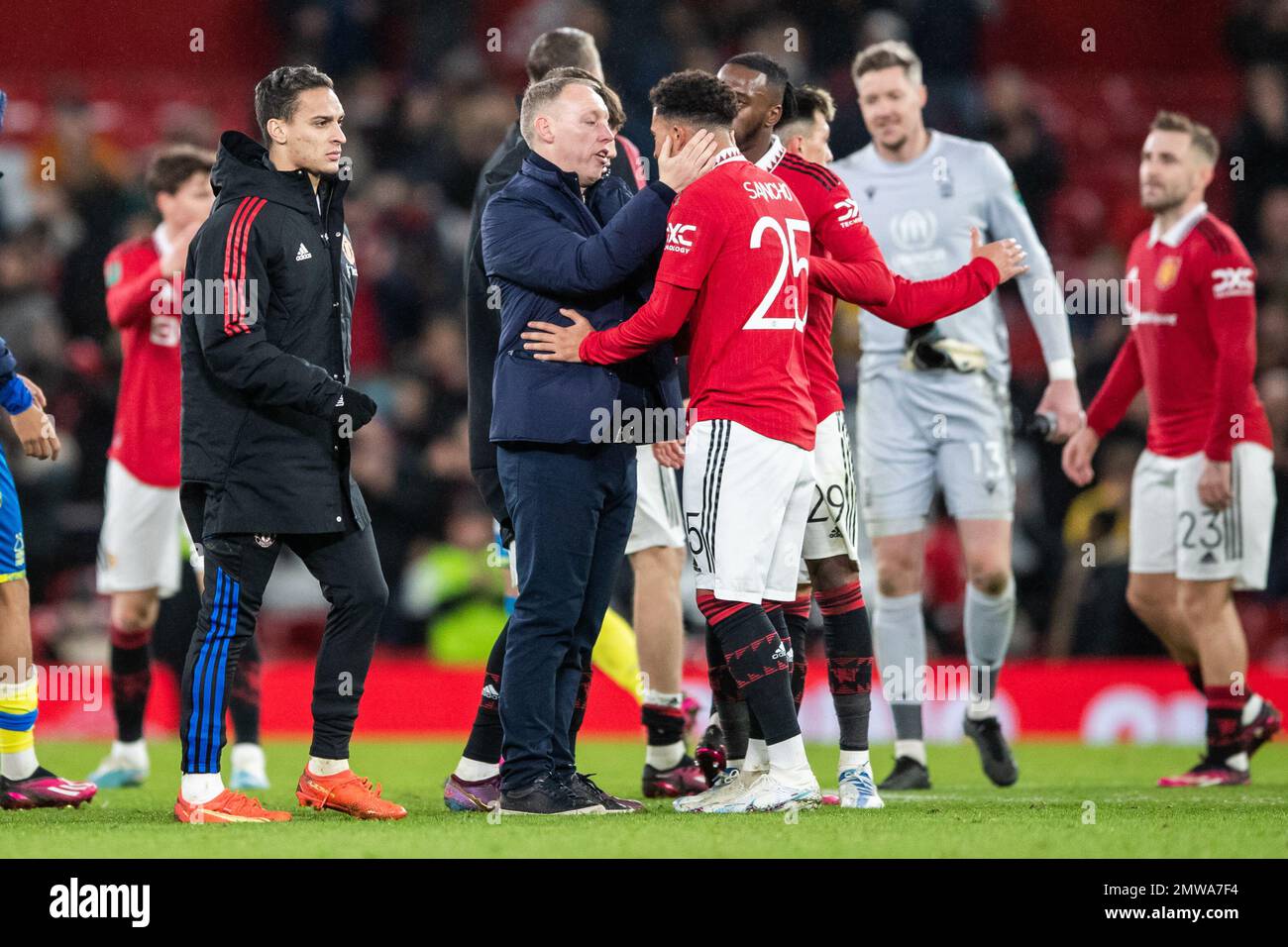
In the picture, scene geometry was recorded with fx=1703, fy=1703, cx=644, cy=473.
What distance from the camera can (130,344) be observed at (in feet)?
23.9

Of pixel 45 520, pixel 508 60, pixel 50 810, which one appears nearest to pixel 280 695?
→ pixel 45 520

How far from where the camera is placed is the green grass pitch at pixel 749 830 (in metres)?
4.25

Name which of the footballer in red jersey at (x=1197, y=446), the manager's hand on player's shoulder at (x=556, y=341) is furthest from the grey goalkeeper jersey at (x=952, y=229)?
the manager's hand on player's shoulder at (x=556, y=341)

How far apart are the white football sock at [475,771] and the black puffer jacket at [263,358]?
0.96 metres

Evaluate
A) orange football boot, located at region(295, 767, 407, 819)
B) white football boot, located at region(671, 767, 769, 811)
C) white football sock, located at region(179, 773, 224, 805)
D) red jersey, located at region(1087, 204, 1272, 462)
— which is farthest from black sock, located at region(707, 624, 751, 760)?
red jersey, located at region(1087, 204, 1272, 462)

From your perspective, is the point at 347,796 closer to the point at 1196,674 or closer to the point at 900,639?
the point at 900,639

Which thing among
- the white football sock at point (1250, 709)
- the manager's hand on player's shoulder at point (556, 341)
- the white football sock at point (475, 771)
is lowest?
the white football sock at point (1250, 709)

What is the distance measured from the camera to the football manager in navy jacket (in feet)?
16.4

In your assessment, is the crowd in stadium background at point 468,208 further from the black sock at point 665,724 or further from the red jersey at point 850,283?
the red jersey at point 850,283

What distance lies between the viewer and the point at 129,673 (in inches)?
289

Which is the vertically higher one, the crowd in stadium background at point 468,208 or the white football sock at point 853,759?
the crowd in stadium background at point 468,208

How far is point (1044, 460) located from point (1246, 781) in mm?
4850

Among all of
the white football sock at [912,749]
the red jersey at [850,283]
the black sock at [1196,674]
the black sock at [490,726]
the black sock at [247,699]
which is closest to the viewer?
the red jersey at [850,283]

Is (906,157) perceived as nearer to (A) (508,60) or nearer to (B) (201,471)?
(B) (201,471)
